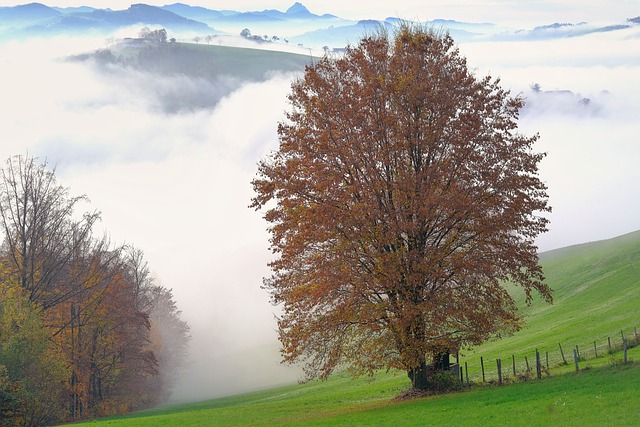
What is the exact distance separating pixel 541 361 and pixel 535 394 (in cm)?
1968

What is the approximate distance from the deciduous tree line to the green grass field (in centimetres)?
723

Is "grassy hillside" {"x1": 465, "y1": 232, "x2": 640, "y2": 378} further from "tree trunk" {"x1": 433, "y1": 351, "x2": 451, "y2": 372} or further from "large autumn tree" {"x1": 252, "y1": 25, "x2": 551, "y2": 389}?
"large autumn tree" {"x1": 252, "y1": 25, "x2": 551, "y2": 389}

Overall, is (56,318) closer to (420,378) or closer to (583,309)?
(420,378)

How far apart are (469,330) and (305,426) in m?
11.1

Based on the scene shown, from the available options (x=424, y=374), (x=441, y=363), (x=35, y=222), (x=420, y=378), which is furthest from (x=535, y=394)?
(x=35, y=222)

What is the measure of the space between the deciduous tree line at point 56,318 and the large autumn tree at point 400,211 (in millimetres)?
23236

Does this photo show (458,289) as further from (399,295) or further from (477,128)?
(477,128)

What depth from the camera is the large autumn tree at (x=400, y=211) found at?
33375 mm

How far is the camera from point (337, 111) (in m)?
35.1

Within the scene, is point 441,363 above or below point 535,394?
above

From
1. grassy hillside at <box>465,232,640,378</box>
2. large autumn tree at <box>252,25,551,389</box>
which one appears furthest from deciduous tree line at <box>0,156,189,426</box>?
grassy hillside at <box>465,232,640,378</box>

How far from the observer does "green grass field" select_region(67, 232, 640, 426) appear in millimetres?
24781

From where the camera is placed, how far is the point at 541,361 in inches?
1844

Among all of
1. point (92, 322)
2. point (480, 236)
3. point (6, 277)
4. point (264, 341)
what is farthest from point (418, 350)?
point (264, 341)
